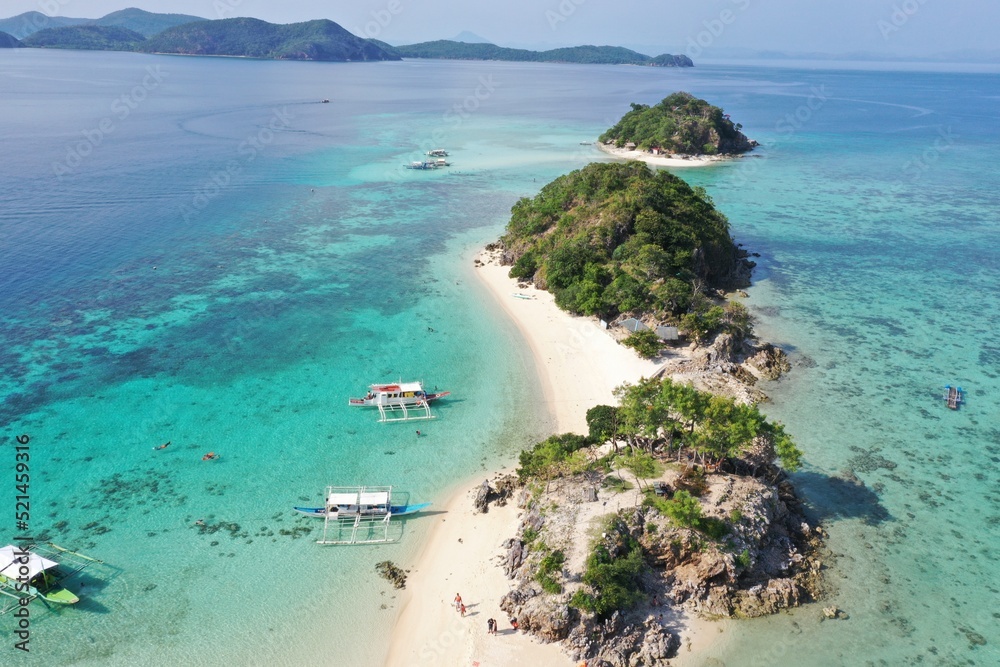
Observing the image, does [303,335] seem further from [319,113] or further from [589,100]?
[589,100]

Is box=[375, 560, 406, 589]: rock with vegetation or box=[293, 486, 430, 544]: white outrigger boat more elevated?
box=[293, 486, 430, 544]: white outrigger boat

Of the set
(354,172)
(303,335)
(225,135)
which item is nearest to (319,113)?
(225,135)

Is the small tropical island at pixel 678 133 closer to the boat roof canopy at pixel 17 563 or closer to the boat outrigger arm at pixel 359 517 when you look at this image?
the boat outrigger arm at pixel 359 517

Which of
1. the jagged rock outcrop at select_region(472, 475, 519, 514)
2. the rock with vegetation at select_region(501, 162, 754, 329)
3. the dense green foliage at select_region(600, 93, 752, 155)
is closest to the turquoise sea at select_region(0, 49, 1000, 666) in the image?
the jagged rock outcrop at select_region(472, 475, 519, 514)

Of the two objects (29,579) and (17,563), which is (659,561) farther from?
(17,563)

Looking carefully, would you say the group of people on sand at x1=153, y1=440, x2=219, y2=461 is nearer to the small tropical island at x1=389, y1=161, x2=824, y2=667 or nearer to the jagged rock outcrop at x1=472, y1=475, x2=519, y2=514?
the small tropical island at x1=389, y1=161, x2=824, y2=667

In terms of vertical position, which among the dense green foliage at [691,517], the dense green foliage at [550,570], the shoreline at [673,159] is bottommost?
the dense green foliage at [550,570]

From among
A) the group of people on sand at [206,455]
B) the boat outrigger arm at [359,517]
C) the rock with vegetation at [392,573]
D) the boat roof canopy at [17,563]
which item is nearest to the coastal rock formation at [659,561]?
the rock with vegetation at [392,573]

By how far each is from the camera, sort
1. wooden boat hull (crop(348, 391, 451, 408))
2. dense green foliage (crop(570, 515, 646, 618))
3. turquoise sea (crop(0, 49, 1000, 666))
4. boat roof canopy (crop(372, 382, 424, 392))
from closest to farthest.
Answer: dense green foliage (crop(570, 515, 646, 618)), turquoise sea (crop(0, 49, 1000, 666)), wooden boat hull (crop(348, 391, 451, 408)), boat roof canopy (crop(372, 382, 424, 392))
